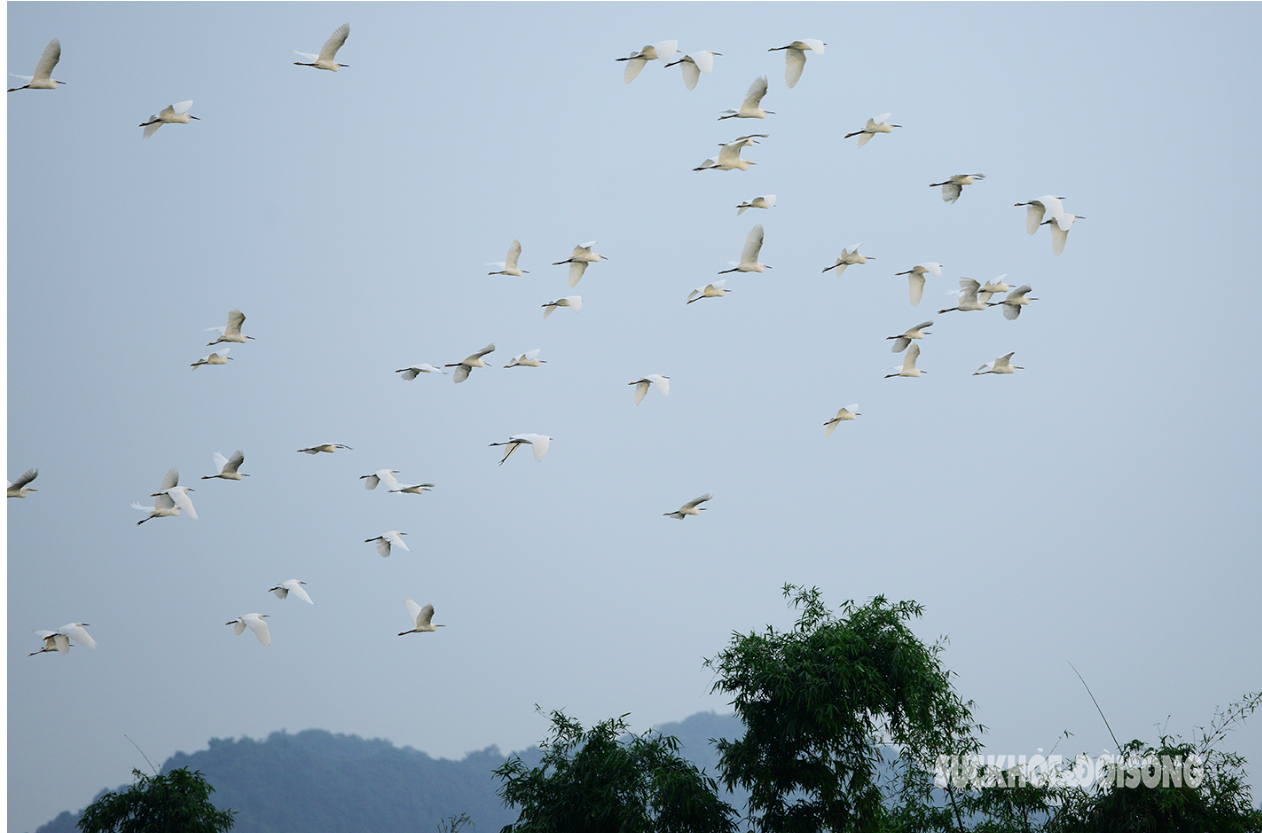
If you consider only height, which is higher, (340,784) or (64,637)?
(64,637)

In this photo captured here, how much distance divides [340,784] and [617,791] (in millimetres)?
56142

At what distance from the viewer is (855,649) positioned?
14.4m

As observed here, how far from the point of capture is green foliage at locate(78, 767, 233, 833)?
53.5 ft

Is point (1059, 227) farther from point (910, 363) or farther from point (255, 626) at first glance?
point (255, 626)

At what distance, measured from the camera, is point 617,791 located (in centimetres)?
1465

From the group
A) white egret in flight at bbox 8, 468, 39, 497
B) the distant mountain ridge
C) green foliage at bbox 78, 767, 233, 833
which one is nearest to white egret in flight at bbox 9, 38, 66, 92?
white egret in flight at bbox 8, 468, 39, 497

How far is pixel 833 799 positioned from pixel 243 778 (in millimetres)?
57277

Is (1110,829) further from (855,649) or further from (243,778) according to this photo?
(243,778)

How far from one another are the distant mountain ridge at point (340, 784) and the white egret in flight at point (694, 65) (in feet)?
169

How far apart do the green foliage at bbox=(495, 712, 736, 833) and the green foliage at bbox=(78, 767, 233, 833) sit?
4283mm

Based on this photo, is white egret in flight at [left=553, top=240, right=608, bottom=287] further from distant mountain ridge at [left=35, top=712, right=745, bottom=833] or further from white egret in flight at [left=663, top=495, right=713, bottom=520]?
distant mountain ridge at [left=35, top=712, right=745, bottom=833]

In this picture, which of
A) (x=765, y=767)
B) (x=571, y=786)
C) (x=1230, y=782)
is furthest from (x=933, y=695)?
(x=571, y=786)

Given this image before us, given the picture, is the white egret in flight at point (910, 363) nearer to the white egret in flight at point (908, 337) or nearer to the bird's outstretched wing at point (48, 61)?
the white egret in flight at point (908, 337)

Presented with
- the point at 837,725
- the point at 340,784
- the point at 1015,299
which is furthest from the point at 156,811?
the point at 340,784
